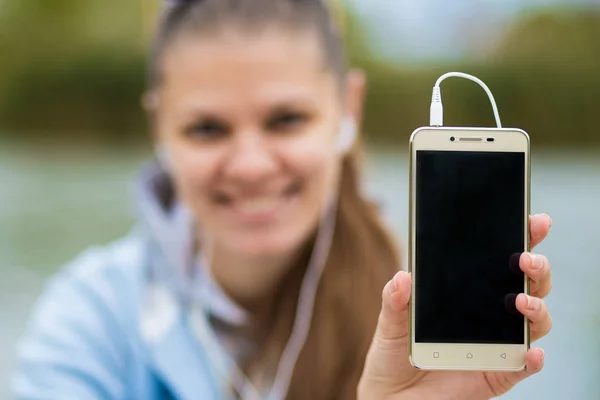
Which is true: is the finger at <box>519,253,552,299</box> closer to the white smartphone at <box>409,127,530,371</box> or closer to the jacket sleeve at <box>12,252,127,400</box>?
the white smartphone at <box>409,127,530,371</box>

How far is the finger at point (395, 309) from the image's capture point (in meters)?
0.60

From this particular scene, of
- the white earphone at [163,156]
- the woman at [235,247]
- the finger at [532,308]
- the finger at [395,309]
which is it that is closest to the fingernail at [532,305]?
the finger at [532,308]

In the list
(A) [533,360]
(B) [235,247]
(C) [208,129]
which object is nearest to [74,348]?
(B) [235,247]

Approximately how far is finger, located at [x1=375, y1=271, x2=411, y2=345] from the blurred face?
0.49m

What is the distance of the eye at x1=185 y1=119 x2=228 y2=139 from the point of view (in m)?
1.09

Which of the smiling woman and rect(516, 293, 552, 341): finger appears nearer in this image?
rect(516, 293, 552, 341): finger

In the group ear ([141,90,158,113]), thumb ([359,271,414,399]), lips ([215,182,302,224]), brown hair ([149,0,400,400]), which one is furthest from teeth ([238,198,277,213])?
thumb ([359,271,414,399])

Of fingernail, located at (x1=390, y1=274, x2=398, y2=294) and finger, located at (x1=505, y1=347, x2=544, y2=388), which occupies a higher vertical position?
fingernail, located at (x1=390, y1=274, x2=398, y2=294)

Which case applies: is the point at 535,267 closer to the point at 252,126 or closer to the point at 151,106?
the point at 252,126

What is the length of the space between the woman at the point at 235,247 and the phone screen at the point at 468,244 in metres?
0.48

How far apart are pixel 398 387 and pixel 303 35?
61 centimetres

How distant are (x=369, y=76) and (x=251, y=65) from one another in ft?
0.65

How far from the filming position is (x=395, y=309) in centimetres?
62

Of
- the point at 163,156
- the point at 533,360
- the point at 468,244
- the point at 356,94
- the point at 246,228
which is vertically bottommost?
the point at 533,360
